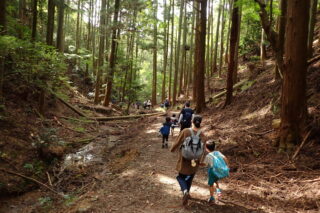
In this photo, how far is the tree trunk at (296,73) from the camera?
6145 mm

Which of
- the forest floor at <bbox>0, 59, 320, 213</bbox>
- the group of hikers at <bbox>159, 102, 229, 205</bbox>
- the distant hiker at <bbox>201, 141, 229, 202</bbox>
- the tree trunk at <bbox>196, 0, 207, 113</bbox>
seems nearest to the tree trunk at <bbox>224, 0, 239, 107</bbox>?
the tree trunk at <bbox>196, 0, 207, 113</bbox>

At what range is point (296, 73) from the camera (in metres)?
6.18

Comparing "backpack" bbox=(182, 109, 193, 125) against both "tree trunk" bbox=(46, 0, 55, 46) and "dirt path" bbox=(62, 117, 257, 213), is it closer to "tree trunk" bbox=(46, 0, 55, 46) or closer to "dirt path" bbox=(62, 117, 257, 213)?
"dirt path" bbox=(62, 117, 257, 213)

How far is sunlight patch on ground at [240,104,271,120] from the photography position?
30.5 ft

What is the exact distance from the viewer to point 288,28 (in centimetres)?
634

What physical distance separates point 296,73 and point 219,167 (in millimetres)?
3769

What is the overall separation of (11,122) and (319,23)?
21350 mm

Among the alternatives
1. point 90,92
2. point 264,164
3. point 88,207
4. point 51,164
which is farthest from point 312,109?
point 90,92

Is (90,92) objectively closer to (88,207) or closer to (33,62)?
(33,62)

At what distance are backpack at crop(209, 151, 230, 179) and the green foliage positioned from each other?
680 cm

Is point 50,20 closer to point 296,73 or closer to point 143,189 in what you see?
point 143,189

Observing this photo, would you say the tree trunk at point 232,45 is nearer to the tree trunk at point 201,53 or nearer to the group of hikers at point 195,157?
the tree trunk at point 201,53

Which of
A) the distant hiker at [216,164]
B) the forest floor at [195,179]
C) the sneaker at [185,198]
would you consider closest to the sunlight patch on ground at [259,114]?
the forest floor at [195,179]

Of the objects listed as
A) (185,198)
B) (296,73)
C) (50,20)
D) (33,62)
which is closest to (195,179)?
(185,198)
